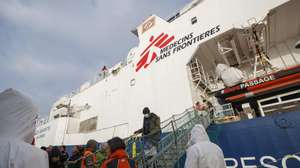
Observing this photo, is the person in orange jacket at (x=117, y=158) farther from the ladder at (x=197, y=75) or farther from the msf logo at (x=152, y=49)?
the msf logo at (x=152, y=49)

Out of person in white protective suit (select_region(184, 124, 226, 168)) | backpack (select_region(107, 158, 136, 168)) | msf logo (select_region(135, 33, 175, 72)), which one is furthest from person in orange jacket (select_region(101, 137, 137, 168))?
msf logo (select_region(135, 33, 175, 72))

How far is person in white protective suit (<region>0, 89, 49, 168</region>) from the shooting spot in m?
0.83

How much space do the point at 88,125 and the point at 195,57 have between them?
8708 mm

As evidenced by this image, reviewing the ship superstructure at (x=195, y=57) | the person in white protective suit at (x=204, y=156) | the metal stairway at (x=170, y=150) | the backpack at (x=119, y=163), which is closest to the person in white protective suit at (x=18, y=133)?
the backpack at (x=119, y=163)

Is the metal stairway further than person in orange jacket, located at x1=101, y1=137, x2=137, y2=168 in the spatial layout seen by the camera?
Yes

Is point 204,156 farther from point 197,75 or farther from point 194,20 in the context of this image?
point 194,20

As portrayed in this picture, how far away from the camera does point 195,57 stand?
25.7 feet

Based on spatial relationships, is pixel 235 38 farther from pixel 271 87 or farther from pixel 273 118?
pixel 273 118

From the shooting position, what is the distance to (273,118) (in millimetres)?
4219

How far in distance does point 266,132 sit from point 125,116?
21.4 ft

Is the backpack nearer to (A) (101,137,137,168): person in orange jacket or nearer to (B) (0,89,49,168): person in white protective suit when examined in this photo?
(A) (101,137,137,168): person in orange jacket

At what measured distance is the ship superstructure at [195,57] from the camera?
649 centimetres

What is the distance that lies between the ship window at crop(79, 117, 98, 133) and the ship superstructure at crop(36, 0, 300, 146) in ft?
1.64

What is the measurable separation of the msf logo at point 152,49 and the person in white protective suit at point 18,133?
27.1ft
